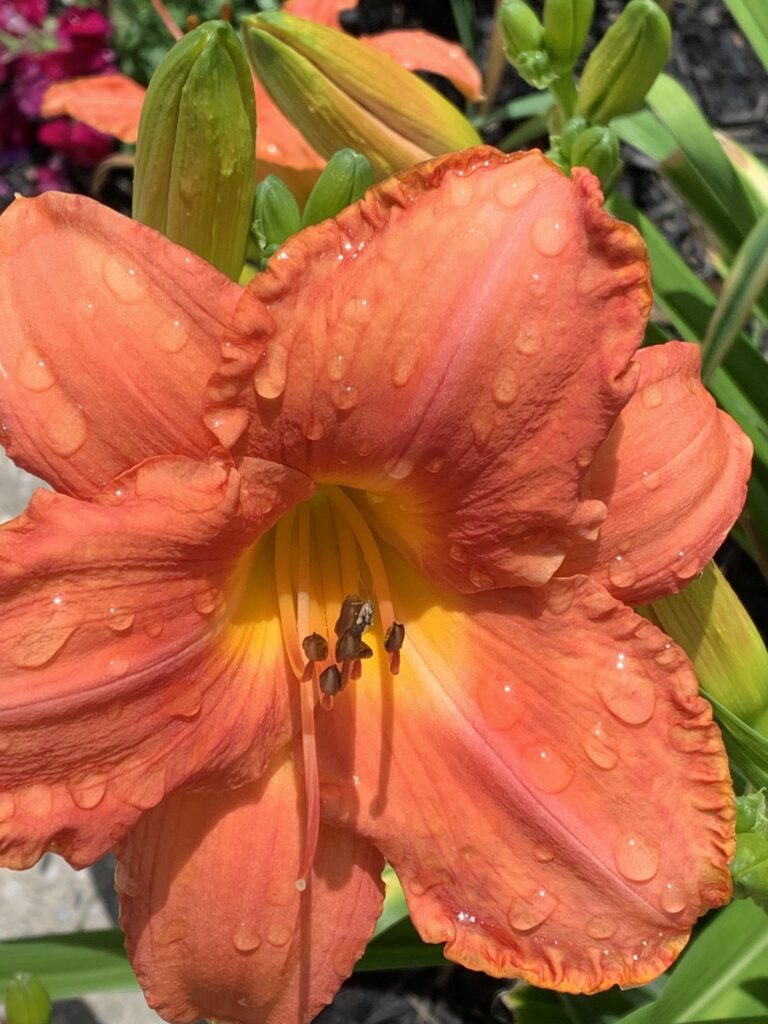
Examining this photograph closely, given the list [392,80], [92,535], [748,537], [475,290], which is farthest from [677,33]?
[92,535]

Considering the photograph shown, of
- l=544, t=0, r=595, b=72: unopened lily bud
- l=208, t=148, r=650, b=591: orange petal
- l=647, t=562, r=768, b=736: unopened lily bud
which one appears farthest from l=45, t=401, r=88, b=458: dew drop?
l=544, t=0, r=595, b=72: unopened lily bud

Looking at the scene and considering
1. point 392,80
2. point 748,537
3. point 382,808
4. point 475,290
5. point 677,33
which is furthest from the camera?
point 677,33

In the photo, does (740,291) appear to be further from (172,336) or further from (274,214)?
(172,336)

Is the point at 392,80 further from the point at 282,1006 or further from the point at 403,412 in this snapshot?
the point at 282,1006

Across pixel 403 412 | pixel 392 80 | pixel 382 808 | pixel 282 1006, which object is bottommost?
pixel 282 1006

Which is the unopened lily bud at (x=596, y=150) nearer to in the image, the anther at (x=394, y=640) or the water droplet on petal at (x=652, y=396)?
the water droplet on petal at (x=652, y=396)

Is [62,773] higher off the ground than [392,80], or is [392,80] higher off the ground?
[392,80]

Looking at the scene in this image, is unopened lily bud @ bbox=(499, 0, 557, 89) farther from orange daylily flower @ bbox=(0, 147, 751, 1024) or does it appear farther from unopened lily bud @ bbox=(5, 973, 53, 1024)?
unopened lily bud @ bbox=(5, 973, 53, 1024)

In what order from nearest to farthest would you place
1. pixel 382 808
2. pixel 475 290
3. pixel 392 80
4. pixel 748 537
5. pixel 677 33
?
pixel 475 290 → pixel 382 808 → pixel 392 80 → pixel 748 537 → pixel 677 33
